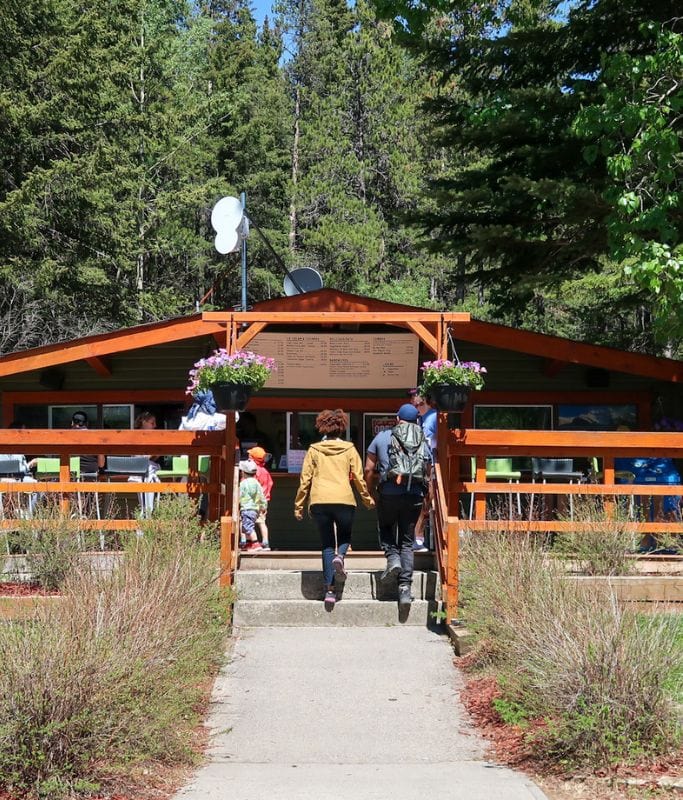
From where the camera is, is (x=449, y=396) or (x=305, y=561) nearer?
(x=449, y=396)

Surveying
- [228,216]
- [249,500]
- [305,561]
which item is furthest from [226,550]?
[228,216]

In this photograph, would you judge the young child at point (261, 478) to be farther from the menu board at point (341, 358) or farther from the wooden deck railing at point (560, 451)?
the wooden deck railing at point (560, 451)

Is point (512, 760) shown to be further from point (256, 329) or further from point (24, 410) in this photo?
point (24, 410)

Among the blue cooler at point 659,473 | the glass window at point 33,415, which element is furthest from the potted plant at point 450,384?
the glass window at point 33,415

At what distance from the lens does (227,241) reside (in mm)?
11641

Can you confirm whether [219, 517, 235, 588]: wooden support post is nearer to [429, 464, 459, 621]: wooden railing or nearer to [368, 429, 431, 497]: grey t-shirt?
[368, 429, 431, 497]: grey t-shirt

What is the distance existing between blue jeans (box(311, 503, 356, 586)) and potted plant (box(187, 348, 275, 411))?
47.5 inches

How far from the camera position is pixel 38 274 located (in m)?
22.8

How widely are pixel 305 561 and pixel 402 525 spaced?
1561 millimetres

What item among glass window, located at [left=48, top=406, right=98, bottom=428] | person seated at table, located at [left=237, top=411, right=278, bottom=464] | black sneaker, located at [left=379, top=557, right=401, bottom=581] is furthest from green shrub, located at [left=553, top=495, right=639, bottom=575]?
glass window, located at [left=48, top=406, right=98, bottom=428]

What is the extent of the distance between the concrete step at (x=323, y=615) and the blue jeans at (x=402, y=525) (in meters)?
0.29

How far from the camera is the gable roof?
39.1ft

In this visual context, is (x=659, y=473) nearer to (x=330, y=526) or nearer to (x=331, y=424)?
(x=331, y=424)

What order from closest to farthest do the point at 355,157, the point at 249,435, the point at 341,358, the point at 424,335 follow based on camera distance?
the point at 424,335
the point at 341,358
the point at 249,435
the point at 355,157
